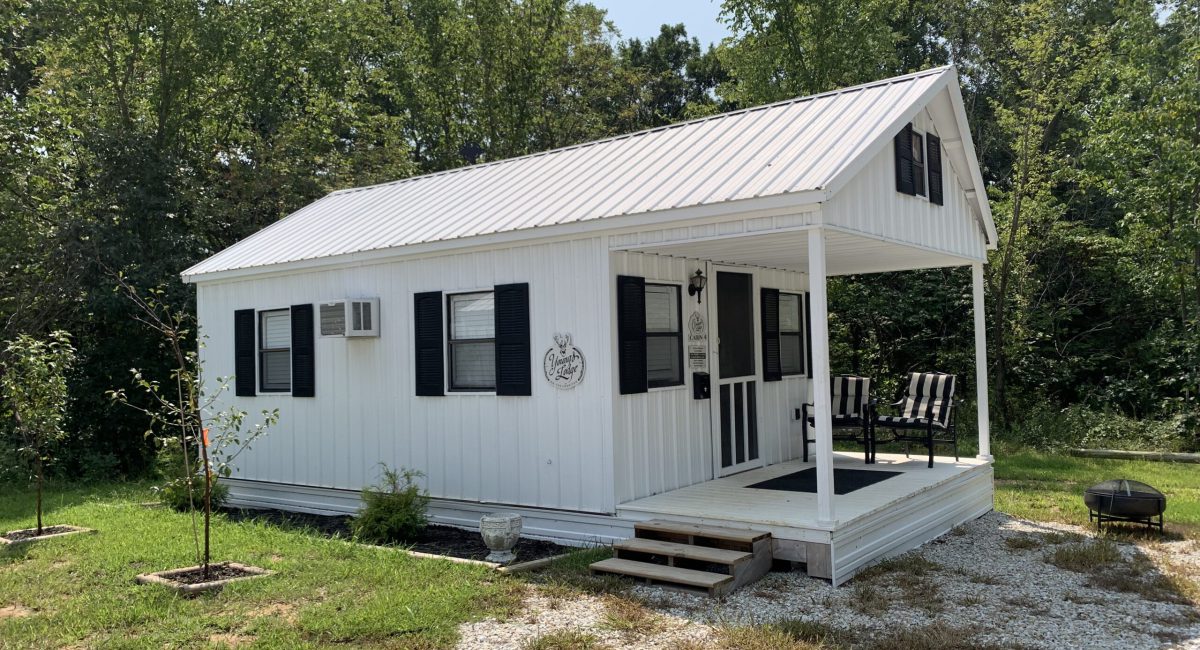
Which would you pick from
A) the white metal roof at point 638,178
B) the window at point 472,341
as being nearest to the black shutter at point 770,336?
the white metal roof at point 638,178

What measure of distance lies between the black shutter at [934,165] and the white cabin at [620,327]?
29 millimetres

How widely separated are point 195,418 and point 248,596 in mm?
1362

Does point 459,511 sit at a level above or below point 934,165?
below

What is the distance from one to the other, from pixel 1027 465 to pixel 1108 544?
4778mm

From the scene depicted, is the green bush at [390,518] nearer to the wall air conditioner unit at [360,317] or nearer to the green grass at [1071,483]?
the wall air conditioner unit at [360,317]

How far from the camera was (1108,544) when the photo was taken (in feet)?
22.3

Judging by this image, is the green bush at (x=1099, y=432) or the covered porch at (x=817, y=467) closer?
the covered porch at (x=817, y=467)

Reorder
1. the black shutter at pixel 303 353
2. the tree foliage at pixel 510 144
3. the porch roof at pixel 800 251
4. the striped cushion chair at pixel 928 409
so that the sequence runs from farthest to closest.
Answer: the tree foliage at pixel 510 144
the black shutter at pixel 303 353
the striped cushion chair at pixel 928 409
the porch roof at pixel 800 251

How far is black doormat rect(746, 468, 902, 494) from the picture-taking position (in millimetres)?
7484

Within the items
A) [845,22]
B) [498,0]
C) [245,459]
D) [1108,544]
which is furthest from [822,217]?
[498,0]

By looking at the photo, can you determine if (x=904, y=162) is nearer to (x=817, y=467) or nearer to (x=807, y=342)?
(x=817, y=467)

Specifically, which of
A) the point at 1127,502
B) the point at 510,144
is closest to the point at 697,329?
the point at 1127,502

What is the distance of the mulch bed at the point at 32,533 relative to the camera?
7.78 metres

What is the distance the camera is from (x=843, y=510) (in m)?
6.30
